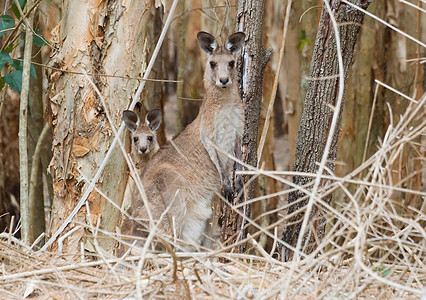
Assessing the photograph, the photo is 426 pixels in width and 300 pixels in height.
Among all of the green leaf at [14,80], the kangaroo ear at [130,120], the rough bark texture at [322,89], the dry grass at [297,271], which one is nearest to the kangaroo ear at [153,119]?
the kangaroo ear at [130,120]

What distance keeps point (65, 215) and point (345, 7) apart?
8.73 feet

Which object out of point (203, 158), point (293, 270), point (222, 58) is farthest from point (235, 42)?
point (293, 270)

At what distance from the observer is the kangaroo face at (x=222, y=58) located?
15.9 feet

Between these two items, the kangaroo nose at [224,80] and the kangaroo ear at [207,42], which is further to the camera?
the kangaroo ear at [207,42]

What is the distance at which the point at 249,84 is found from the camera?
4.91 metres

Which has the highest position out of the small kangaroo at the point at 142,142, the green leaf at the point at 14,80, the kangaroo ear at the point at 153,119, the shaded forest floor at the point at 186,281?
the green leaf at the point at 14,80

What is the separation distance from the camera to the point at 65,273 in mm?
3344

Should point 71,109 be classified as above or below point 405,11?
below

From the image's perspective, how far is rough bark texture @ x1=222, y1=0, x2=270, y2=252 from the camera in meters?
4.73

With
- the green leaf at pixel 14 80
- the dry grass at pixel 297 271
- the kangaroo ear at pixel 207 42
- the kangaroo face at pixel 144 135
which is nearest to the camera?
the dry grass at pixel 297 271

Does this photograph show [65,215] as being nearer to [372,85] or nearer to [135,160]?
[135,160]

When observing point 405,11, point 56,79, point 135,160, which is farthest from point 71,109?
point 405,11

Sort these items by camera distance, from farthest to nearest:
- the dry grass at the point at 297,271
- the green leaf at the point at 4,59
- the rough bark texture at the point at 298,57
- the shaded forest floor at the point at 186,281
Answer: the rough bark texture at the point at 298,57 < the green leaf at the point at 4,59 < the shaded forest floor at the point at 186,281 < the dry grass at the point at 297,271

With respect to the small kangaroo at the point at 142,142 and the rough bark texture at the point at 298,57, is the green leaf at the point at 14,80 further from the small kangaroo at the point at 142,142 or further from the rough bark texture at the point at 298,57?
the rough bark texture at the point at 298,57
